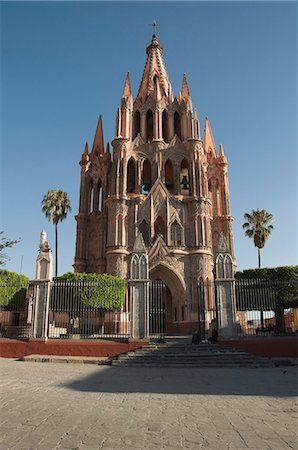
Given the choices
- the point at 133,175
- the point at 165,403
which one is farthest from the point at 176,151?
the point at 165,403

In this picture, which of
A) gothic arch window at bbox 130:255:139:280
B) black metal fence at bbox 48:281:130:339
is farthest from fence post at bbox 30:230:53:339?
gothic arch window at bbox 130:255:139:280

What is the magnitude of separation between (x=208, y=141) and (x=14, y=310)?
30209mm

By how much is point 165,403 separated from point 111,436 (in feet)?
7.62

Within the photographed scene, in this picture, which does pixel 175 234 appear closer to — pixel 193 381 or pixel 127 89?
pixel 127 89

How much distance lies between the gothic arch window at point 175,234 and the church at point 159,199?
0.09 metres

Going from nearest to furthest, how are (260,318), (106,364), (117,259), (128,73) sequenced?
1. (106,364)
2. (260,318)
3. (117,259)
4. (128,73)

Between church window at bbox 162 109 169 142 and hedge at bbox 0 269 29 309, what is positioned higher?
church window at bbox 162 109 169 142

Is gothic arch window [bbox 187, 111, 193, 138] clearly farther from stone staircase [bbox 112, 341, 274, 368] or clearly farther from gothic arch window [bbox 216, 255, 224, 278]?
stone staircase [bbox 112, 341, 274, 368]

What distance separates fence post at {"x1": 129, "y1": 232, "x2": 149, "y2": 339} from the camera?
15.5 metres

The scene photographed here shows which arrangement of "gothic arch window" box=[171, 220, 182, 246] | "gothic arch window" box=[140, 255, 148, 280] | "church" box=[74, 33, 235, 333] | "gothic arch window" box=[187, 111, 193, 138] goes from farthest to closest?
"gothic arch window" box=[187, 111, 193, 138] < "gothic arch window" box=[171, 220, 182, 246] < "church" box=[74, 33, 235, 333] < "gothic arch window" box=[140, 255, 148, 280]

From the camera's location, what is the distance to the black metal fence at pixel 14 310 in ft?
60.1

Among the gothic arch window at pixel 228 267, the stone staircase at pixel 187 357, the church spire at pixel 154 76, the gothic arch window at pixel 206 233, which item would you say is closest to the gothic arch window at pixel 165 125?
the church spire at pixel 154 76

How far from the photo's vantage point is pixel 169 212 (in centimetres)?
3291

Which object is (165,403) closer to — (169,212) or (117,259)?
(117,259)
